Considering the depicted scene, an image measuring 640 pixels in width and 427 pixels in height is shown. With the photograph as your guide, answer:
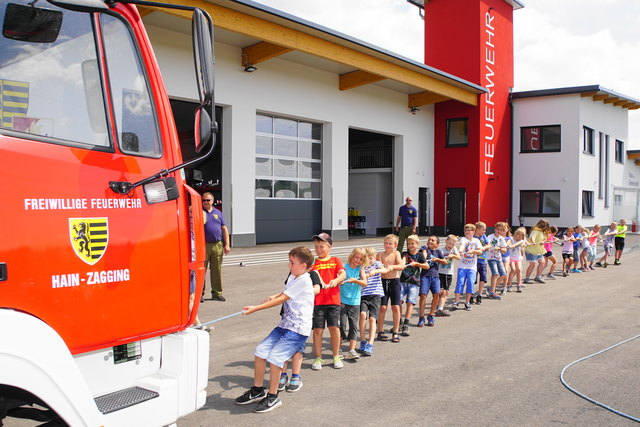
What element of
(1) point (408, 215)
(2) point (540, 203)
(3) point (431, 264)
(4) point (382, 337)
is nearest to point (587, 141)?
(2) point (540, 203)

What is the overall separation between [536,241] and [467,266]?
163 inches

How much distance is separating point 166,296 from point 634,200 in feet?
136

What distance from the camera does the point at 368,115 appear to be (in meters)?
23.5

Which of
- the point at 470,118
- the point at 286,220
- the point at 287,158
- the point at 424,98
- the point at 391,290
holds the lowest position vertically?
the point at 391,290

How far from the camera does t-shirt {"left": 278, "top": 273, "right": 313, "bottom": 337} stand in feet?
15.9

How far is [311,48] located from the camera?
17531mm

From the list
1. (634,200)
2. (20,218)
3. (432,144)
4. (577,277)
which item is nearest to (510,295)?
(577,277)

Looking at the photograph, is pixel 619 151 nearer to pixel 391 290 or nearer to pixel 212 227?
pixel 212 227

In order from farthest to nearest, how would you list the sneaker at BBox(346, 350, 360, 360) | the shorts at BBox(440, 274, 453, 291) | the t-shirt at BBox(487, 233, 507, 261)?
the t-shirt at BBox(487, 233, 507, 261), the shorts at BBox(440, 274, 453, 291), the sneaker at BBox(346, 350, 360, 360)

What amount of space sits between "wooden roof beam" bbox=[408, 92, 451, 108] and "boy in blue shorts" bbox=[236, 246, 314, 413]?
2206 centimetres

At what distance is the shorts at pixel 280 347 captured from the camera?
15.4 feet

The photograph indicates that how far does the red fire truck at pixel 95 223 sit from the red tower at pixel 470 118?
25.0 m

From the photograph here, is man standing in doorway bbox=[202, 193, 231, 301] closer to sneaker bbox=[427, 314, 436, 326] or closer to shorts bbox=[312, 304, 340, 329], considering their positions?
sneaker bbox=[427, 314, 436, 326]

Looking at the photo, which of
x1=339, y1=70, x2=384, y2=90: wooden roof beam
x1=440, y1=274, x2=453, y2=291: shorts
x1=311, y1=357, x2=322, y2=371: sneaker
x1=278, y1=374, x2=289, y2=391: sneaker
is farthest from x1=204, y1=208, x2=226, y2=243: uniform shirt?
x1=339, y1=70, x2=384, y2=90: wooden roof beam
